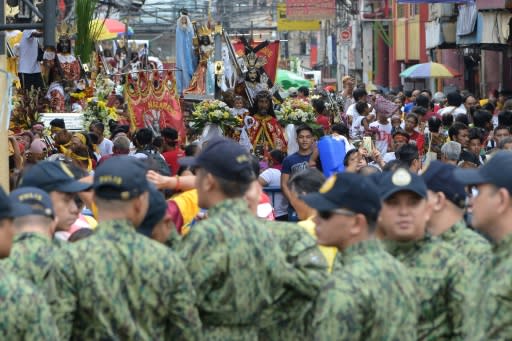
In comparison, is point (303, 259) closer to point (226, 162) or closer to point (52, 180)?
point (226, 162)

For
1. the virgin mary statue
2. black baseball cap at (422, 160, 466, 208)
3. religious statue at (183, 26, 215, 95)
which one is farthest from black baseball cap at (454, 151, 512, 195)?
the virgin mary statue

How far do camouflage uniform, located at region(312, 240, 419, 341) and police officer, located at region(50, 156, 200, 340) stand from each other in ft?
2.32

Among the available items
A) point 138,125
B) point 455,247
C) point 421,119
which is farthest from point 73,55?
point 455,247

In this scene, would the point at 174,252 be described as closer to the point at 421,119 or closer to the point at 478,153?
the point at 478,153

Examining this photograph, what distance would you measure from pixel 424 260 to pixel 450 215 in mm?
603

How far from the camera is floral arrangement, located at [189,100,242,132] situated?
687 inches

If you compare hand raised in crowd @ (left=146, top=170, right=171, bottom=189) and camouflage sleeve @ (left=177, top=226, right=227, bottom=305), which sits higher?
hand raised in crowd @ (left=146, top=170, right=171, bottom=189)

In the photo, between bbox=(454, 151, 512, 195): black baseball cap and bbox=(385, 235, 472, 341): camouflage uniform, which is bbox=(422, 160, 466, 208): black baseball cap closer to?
bbox=(385, 235, 472, 341): camouflage uniform

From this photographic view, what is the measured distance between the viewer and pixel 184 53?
79.4ft

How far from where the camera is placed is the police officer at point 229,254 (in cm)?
641

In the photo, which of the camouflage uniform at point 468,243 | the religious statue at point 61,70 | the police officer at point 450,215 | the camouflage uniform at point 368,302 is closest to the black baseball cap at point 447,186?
the police officer at point 450,215

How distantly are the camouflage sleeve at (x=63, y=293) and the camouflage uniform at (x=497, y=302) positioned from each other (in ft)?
5.96

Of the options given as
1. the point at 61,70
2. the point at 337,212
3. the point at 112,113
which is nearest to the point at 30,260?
the point at 337,212

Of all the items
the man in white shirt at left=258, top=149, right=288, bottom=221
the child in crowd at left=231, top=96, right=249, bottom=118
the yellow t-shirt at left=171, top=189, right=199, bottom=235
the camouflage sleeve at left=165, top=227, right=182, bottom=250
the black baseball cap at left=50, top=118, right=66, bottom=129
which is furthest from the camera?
the black baseball cap at left=50, top=118, right=66, bottom=129
